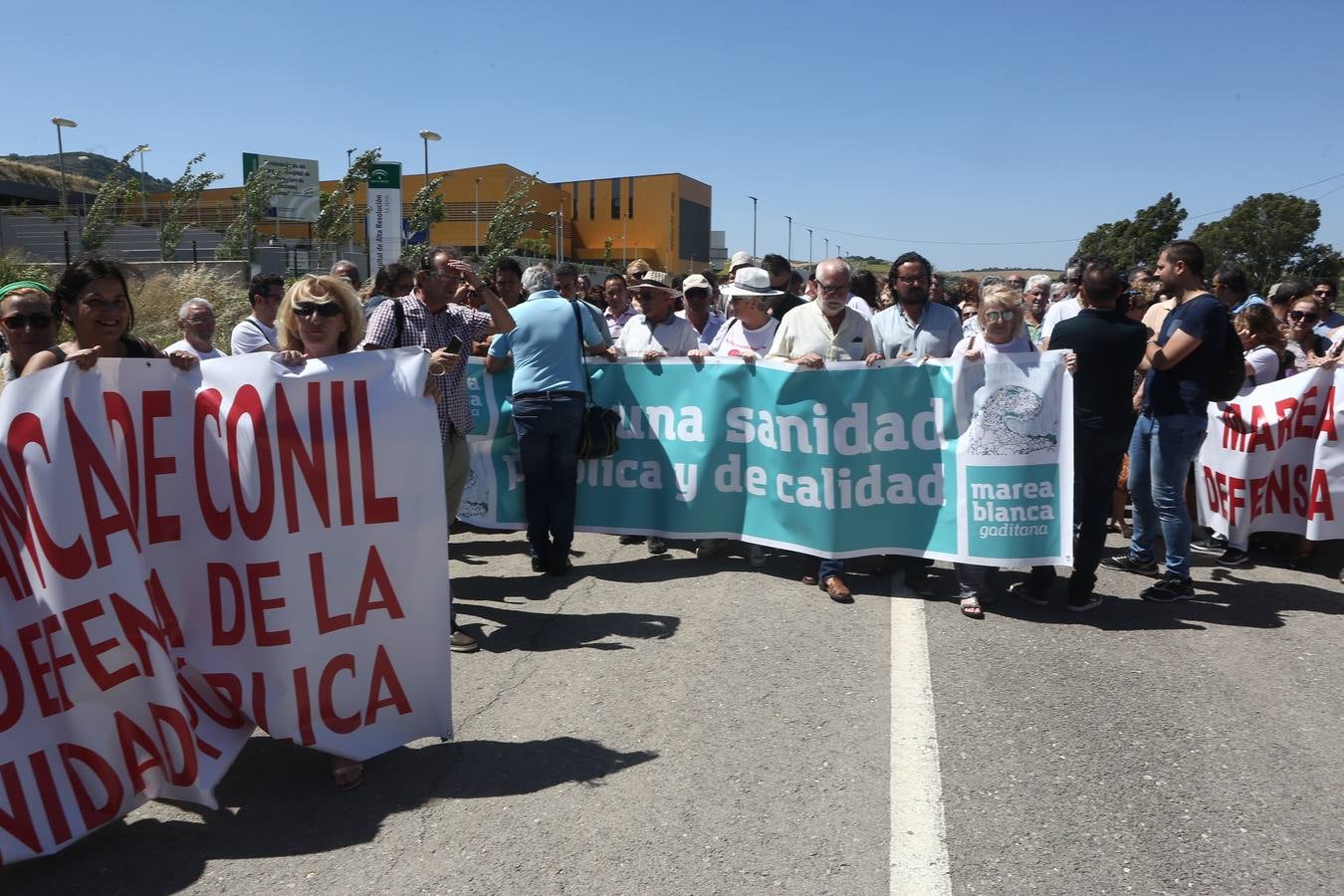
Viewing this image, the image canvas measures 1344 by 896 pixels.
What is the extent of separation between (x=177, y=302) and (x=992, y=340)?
19323 millimetres

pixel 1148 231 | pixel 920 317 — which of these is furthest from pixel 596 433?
pixel 1148 231

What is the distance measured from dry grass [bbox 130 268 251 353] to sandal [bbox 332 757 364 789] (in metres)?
14.6

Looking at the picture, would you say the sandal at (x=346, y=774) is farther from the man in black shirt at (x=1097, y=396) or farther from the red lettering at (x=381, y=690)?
the man in black shirt at (x=1097, y=396)

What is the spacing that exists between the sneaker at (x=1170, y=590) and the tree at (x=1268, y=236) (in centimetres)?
4808

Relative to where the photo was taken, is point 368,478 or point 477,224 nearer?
point 368,478

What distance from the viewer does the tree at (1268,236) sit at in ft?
157

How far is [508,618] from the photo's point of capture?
539 cm

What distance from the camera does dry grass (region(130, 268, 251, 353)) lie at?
1805cm

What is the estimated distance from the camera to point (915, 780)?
11.4 ft

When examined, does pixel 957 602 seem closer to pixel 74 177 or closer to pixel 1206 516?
pixel 1206 516

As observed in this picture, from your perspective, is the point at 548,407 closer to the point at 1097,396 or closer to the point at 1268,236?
the point at 1097,396

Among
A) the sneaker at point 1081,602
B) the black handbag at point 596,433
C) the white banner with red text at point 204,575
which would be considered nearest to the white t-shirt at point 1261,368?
the sneaker at point 1081,602

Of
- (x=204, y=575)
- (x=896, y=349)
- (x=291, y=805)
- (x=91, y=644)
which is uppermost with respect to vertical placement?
(x=896, y=349)

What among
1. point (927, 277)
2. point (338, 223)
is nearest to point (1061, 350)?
point (927, 277)
